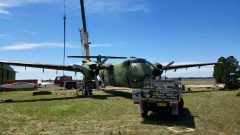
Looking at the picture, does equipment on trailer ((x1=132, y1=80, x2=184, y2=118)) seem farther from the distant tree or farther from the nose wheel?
the distant tree

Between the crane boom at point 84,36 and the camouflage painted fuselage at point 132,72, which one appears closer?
the camouflage painted fuselage at point 132,72

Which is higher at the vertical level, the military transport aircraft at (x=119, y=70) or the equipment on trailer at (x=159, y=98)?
the military transport aircraft at (x=119, y=70)

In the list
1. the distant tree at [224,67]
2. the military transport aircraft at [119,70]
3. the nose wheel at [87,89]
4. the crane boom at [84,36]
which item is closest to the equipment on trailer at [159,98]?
the military transport aircraft at [119,70]

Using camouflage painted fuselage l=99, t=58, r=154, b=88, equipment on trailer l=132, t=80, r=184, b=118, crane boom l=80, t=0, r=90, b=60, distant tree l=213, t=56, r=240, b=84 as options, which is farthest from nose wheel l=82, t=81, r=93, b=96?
distant tree l=213, t=56, r=240, b=84

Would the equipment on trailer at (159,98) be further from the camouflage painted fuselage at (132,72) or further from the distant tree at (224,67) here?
the distant tree at (224,67)

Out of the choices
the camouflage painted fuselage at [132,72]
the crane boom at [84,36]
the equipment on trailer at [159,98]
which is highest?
the crane boom at [84,36]

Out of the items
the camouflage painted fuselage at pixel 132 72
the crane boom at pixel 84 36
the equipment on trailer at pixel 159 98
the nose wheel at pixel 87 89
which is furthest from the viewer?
the crane boom at pixel 84 36

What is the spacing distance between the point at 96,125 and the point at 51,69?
23244 millimetres

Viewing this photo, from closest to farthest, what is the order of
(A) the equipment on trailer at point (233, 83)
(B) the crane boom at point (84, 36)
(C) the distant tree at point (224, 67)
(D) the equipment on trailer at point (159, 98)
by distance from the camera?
(D) the equipment on trailer at point (159, 98)
(A) the equipment on trailer at point (233, 83)
(B) the crane boom at point (84, 36)
(C) the distant tree at point (224, 67)

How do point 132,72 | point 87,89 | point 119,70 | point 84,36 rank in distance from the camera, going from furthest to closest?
point 84,36 → point 87,89 → point 119,70 → point 132,72

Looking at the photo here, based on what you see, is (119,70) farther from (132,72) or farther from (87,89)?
(87,89)

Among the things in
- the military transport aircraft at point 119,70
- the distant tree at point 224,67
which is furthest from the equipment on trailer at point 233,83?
the distant tree at point 224,67

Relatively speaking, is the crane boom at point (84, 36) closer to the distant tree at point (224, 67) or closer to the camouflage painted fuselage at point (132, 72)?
the camouflage painted fuselage at point (132, 72)

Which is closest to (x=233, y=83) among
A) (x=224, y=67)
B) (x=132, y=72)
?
(x=132, y=72)
